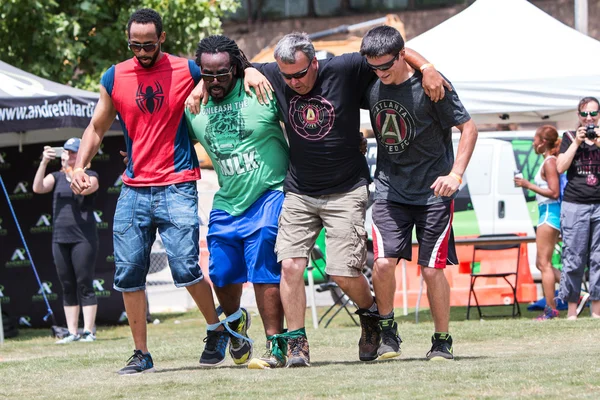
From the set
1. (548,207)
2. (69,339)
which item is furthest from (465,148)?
(69,339)

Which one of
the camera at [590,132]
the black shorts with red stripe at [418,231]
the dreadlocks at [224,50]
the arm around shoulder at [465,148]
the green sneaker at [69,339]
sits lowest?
the green sneaker at [69,339]

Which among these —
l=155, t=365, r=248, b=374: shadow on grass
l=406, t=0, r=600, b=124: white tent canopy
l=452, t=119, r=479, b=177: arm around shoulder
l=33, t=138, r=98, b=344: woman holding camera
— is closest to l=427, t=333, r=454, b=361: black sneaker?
l=452, t=119, r=479, b=177: arm around shoulder

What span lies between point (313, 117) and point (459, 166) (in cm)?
88

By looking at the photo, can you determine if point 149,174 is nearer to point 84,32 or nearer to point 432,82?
point 432,82

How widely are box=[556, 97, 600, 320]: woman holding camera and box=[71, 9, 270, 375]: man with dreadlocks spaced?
534cm

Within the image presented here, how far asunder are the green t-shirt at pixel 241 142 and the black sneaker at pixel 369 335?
3.16 ft

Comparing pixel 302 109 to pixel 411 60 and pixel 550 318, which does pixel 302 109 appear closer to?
pixel 411 60

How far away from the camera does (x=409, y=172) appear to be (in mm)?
6621

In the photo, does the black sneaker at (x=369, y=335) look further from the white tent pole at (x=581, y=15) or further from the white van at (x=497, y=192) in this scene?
the white tent pole at (x=581, y=15)

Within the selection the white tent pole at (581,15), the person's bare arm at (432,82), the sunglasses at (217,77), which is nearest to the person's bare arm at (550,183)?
the white tent pole at (581,15)

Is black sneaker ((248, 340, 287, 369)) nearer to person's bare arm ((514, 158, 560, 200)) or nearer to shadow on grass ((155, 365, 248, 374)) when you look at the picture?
shadow on grass ((155, 365, 248, 374))

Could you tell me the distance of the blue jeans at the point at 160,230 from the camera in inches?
260

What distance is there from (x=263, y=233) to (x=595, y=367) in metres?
2.06

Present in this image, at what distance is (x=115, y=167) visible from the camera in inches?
538
